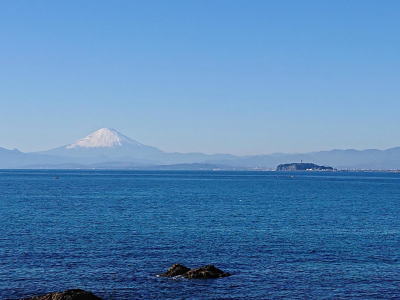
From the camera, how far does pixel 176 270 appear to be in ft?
179

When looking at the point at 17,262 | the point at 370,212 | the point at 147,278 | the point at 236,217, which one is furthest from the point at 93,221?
the point at 370,212

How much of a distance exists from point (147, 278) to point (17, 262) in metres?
15.1

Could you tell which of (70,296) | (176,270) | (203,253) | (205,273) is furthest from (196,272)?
(70,296)

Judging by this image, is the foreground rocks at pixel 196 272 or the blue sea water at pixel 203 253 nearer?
the blue sea water at pixel 203 253

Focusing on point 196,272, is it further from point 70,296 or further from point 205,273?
point 70,296

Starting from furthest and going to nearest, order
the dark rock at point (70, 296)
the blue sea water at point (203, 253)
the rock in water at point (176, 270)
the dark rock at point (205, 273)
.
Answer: the rock in water at point (176, 270)
the dark rock at point (205, 273)
the blue sea water at point (203, 253)
the dark rock at point (70, 296)

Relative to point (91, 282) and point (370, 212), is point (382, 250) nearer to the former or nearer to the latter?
point (91, 282)

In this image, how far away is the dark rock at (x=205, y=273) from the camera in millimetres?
53716

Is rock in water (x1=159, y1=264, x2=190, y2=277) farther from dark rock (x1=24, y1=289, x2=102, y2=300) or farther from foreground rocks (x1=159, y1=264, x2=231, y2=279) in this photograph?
dark rock (x1=24, y1=289, x2=102, y2=300)

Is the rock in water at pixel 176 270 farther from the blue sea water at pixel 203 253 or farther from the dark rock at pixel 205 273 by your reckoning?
the blue sea water at pixel 203 253

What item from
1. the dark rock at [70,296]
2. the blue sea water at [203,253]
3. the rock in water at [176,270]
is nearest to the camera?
the dark rock at [70,296]

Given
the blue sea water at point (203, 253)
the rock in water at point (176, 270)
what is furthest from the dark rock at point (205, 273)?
the blue sea water at point (203, 253)

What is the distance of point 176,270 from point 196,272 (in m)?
1.93

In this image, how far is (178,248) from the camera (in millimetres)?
69125
